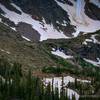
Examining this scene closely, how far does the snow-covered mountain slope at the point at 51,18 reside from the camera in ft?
380

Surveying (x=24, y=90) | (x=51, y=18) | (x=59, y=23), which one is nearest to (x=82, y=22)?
(x=59, y=23)

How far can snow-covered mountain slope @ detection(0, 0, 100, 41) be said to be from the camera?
380 feet

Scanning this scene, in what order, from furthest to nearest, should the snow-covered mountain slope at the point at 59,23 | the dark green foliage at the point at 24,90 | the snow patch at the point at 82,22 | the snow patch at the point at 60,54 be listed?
the snow patch at the point at 82,22 → the snow-covered mountain slope at the point at 59,23 → the snow patch at the point at 60,54 → the dark green foliage at the point at 24,90

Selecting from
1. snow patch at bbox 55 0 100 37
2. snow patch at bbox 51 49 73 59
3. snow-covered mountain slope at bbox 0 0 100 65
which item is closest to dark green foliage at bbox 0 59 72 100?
snow-covered mountain slope at bbox 0 0 100 65

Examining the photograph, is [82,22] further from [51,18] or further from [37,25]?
[37,25]

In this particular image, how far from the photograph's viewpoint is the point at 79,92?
2138 inches

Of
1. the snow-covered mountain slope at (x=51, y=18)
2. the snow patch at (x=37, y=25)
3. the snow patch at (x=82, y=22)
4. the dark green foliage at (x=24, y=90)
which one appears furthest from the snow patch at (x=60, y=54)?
the dark green foliage at (x=24, y=90)

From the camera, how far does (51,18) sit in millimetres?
126750

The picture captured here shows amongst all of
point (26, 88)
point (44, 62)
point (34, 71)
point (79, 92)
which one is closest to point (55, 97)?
point (26, 88)

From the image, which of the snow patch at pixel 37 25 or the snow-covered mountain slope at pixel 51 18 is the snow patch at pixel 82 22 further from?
the snow patch at pixel 37 25

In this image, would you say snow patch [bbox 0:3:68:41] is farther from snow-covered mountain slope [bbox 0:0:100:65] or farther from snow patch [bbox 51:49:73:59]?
snow patch [bbox 51:49:73:59]

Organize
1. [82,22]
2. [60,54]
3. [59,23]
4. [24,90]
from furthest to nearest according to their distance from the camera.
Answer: [82,22]
[59,23]
[60,54]
[24,90]

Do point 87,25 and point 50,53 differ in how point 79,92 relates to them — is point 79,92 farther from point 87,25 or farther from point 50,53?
point 87,25

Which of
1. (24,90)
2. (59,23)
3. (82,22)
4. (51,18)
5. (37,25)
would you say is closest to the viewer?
(24,90)
